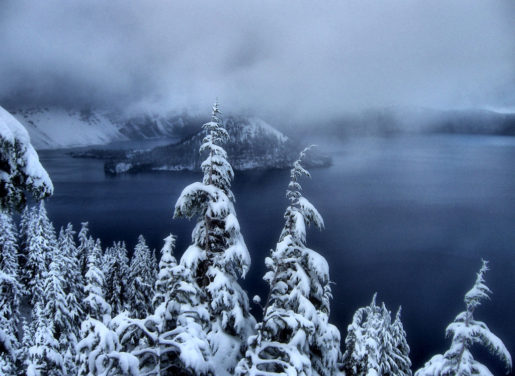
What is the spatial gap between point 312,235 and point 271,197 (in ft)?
199

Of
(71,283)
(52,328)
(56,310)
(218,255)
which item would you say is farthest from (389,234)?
(218,255)

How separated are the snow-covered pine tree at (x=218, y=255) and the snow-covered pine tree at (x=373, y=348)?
26.5ft

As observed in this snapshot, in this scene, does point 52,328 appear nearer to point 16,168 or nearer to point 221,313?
point 221,313

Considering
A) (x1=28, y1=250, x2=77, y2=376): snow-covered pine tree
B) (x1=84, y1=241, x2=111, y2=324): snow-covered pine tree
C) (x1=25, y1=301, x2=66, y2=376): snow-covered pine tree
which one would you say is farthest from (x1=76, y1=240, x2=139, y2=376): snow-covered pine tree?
(x1=28, y1=250, x2=77, y2=376): snow-covered pine tree

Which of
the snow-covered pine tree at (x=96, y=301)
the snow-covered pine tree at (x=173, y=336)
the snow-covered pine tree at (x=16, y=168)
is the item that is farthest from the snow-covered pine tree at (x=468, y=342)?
the snow-covered pine tree at (x=96, y=301)

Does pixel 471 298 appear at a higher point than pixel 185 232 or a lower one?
higher

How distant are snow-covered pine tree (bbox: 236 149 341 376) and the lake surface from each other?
2283 inches

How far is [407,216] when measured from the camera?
139125 mm

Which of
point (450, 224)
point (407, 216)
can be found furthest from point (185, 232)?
point (450, 224)

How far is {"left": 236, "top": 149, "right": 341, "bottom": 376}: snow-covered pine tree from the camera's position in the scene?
709cm

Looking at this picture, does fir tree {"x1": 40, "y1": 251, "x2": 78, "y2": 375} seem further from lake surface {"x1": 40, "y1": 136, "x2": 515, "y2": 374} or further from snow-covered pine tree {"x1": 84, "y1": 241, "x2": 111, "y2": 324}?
lake surface {"x1": 40, "y1": 136, "x2": 515, "y2": 374}

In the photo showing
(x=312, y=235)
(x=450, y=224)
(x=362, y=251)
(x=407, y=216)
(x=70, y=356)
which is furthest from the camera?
(x=407, y=216)

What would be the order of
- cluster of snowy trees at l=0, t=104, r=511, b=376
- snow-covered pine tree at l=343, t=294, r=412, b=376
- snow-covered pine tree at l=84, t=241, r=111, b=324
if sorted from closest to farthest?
cluster of snowy trees at l=0, t=104, r=511, b=376
snow-covered pine tree at l=343, t=294, r=412, b=376
snow-covered pine tree at l=84, t=241, r=111, b=324

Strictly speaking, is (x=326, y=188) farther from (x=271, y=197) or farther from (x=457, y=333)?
(x=457, y=333)
